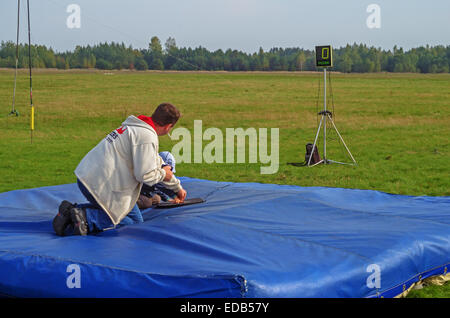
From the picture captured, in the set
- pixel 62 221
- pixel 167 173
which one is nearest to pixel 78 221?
pixel 62 221

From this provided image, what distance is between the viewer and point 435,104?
101 feet

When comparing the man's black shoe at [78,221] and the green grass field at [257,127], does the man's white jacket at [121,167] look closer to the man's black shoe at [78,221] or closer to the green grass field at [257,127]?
the man's black shoe at [78,221]

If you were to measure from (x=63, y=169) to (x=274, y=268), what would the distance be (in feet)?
29.7

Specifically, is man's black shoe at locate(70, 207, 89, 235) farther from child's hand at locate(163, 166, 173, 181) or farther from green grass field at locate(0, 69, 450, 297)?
green grass field at locate(0, 69, 450, 297)

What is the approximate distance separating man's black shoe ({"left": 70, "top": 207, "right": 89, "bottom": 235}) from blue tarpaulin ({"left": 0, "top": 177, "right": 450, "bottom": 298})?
164 mm

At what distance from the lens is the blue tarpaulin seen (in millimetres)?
3512

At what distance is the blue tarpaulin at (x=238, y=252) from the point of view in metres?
3.51

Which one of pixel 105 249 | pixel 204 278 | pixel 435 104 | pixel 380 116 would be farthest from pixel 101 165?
pixel 435 104

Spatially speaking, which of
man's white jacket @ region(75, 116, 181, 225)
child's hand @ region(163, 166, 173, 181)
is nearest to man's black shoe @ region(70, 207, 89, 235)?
man's white jacket @ region(75, 116, 181, 225)

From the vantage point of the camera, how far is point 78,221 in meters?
4.65

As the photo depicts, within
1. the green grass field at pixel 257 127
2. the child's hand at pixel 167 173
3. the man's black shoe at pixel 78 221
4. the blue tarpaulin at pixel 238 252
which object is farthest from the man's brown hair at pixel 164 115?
the green grass field at pixel 257 127

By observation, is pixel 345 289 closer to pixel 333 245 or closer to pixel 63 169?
pixel 333 245

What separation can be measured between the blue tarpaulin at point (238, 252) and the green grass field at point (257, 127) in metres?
0.76

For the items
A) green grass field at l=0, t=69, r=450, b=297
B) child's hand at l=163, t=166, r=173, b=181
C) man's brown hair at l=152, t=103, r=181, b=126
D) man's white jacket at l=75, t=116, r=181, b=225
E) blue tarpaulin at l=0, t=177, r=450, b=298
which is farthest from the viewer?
green grass field at l=0, t=69, r=450, b=297
